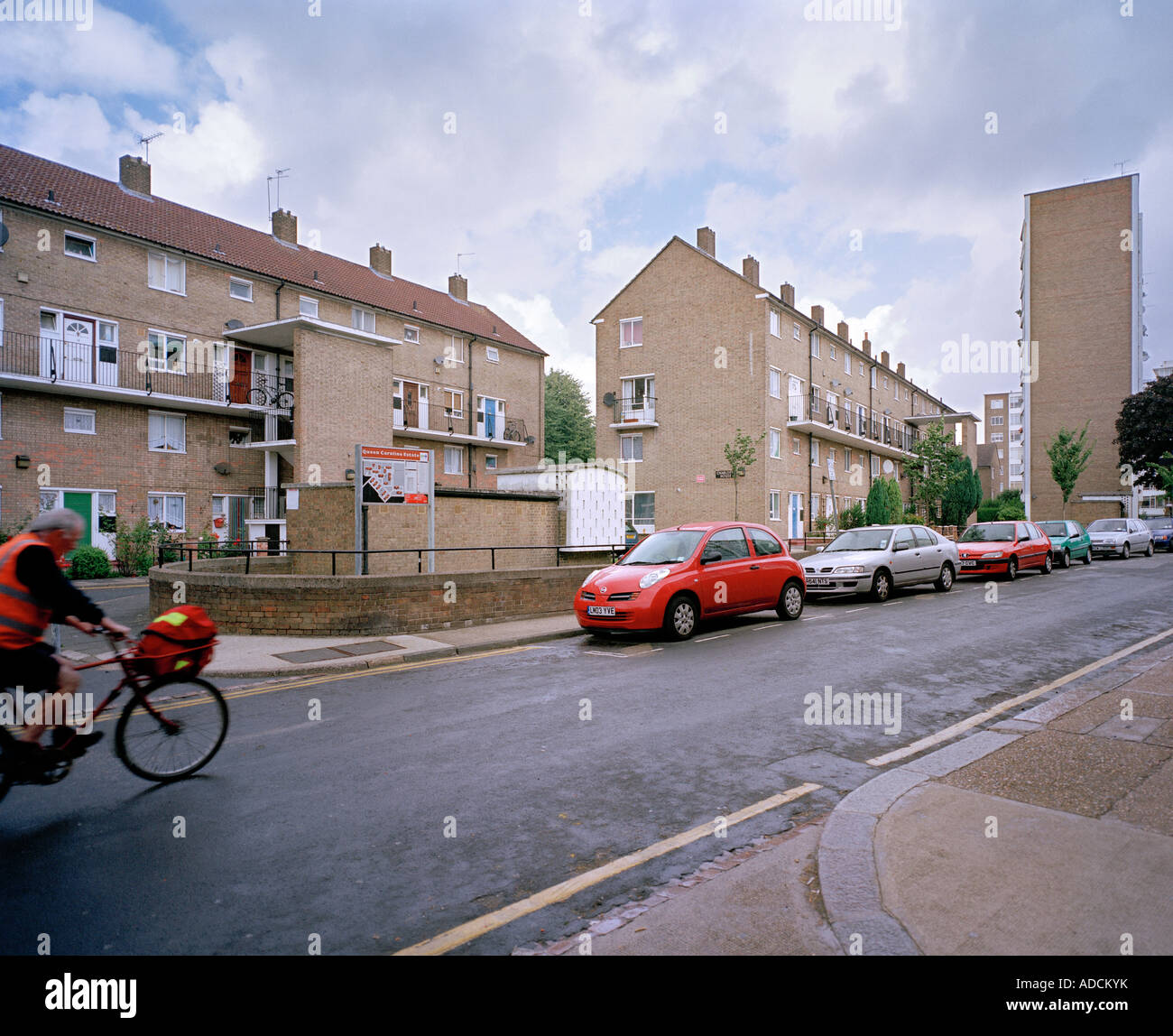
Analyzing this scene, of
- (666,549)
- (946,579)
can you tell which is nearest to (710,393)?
(946,579)

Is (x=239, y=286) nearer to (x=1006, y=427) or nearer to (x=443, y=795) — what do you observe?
(x=443, y=795)

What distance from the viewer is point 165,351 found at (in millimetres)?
26734

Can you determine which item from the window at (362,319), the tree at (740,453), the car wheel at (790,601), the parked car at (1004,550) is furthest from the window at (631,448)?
the car wheel at (790,601)

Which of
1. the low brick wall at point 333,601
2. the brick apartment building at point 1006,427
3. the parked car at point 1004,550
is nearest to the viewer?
the low brick wall at point 333,601

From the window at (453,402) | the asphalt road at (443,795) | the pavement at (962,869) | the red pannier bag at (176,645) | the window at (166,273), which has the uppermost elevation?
the window at (166,273)

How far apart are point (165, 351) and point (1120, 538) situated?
36.8 m

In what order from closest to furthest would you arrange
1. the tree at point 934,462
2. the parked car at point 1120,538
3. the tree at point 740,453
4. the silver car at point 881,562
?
the silver car at point 881,562 → the parked car at point 1120,538 → the tree at point 740,453 → the tree at point 934,462

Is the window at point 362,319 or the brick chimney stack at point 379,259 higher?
the brick chimney stack at point 379,259

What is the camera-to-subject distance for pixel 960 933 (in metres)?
2.91

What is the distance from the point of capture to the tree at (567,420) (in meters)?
57.6

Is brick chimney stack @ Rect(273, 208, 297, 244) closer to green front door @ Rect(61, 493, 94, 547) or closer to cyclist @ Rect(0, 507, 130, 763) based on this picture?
green front door @ Rect(61, 493, 94, 547)

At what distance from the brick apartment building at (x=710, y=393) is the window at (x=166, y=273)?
797 inches

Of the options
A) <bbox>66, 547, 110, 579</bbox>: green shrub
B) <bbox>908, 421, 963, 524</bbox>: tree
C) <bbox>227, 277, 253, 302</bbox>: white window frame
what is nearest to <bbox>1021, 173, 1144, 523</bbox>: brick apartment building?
<bbox>908, 421, 963, 524</bbox>: tree

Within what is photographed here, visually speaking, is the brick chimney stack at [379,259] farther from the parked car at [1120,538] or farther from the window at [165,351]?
the parked car at [1120,538]
